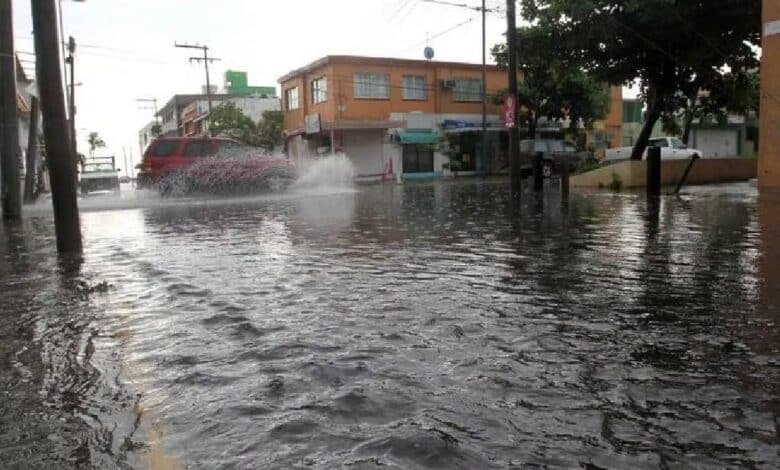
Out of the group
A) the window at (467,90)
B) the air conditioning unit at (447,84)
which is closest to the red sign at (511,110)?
the air conditioning unit at (447,84)

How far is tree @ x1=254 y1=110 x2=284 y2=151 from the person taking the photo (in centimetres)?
4650

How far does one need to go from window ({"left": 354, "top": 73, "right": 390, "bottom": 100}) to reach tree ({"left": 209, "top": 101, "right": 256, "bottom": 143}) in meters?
11.1

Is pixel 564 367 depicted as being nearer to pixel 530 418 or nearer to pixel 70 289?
pixel 530 418

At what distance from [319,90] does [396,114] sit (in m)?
4.77

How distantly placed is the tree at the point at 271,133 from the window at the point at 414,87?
9952 millimetres

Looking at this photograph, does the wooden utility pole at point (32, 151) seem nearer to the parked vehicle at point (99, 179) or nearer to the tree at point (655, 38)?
the parked vehicle at point (99, 179)

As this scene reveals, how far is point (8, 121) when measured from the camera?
1439 cm

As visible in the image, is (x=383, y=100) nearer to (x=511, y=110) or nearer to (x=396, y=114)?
(x=396, y=114)

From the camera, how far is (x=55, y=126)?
25.6 feet

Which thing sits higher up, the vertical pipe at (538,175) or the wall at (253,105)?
the wall at (253,105)

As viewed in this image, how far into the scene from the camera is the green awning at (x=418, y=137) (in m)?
39.9

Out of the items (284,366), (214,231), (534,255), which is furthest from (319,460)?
(214,231)

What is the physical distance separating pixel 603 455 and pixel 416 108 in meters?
39.2

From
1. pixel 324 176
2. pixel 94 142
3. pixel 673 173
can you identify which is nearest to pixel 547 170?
pixel 673 173
